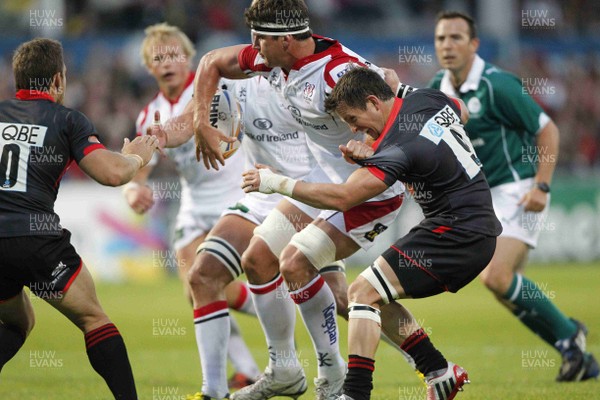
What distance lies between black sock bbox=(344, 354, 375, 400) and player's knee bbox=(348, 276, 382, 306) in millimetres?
357

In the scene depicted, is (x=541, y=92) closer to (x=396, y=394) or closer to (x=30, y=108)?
(x=396, y=394)

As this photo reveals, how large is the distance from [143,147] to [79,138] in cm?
60

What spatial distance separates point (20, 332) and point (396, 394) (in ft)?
9.16

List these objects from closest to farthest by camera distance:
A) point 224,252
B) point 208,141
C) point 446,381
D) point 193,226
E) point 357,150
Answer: point 357,150 → point 446,381 → point 208,141 → point 224,252 → point 193,226

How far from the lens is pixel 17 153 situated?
19.8 ft

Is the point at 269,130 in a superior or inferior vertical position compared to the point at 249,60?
inferior

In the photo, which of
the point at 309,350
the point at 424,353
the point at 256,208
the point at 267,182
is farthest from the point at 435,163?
the point at 309,350

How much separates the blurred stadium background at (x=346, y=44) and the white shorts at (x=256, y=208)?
30.3 feet

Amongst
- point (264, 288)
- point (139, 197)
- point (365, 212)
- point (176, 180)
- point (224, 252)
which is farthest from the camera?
point (176, 180)

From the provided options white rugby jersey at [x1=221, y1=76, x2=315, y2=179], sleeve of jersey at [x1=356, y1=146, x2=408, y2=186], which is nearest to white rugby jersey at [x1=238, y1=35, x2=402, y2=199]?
white rugby jersey at [x1=221, y1=76, x2=315, y2=179]

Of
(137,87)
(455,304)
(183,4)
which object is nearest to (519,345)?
(455,304)

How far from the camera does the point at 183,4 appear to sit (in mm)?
21859

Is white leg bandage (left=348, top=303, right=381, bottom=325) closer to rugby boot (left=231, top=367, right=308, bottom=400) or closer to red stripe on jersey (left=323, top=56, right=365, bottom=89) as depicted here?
rugby boot (left=231, top=367, right=308, bottom=400)

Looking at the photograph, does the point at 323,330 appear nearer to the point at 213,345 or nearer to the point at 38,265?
the point at 213,345
